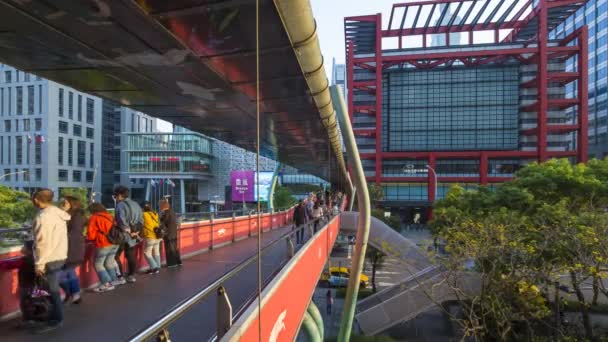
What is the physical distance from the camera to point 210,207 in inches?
2544

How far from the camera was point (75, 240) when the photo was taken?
14.0 ft

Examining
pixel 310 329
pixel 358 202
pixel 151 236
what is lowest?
pixel 310 329

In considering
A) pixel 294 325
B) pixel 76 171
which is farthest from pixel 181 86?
pixel 76 171

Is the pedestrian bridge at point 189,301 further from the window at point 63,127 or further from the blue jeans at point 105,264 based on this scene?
the window at point 63,127

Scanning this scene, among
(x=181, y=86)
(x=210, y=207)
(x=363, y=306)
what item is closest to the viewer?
(x=181, y=86)

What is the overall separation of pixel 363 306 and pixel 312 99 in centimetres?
1631

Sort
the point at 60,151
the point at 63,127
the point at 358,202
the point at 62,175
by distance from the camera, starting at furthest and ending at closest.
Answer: the point at 62,175, the point at 60,151, the point at 63,127, the point at 358,202

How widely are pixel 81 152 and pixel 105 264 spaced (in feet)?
165

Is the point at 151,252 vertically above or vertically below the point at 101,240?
below

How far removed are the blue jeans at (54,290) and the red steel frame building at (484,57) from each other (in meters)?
50.4

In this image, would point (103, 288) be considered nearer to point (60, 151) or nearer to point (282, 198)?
point (60, 151)

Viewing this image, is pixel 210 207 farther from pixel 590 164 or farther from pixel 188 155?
pixel 590 164

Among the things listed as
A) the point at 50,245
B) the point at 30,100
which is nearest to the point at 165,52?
the point at 50,245

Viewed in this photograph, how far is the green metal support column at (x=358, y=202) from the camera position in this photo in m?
4.80
